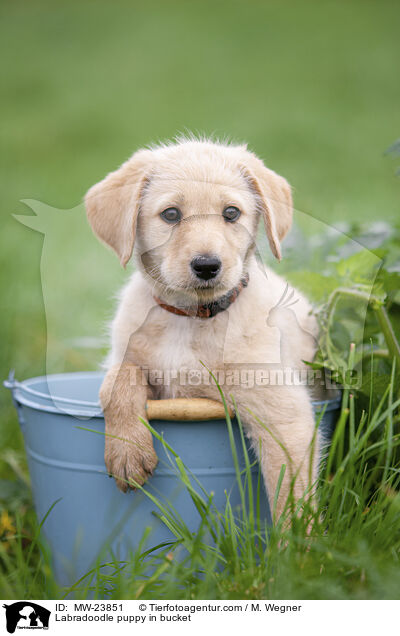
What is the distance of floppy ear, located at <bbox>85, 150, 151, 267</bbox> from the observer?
1776 mm

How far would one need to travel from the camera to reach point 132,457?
1662 millimetres

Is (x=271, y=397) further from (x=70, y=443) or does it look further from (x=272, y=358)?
(x=70, y=443)

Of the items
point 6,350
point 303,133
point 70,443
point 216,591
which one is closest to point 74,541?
point 70,443

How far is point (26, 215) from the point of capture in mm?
1843

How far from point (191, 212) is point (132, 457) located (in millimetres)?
701

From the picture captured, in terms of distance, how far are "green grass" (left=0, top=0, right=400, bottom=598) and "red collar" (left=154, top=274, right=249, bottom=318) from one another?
1.20 feet

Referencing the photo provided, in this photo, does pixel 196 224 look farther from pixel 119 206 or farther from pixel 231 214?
pixel 119 206

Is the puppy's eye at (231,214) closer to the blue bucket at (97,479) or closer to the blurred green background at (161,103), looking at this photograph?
the blue bucket at (97,479)

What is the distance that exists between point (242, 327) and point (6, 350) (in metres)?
1.72
